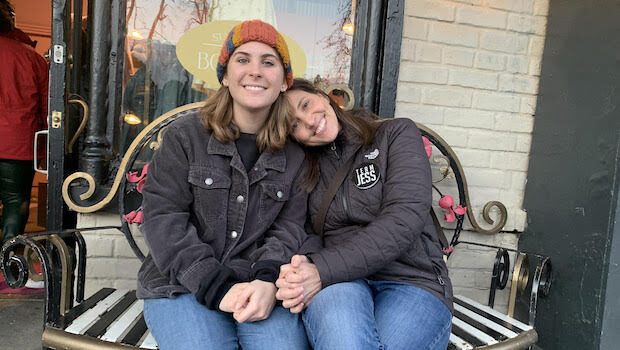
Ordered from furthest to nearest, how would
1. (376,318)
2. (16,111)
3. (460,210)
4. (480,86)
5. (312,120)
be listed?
(16,111) → (480,86) → (460,210) → (312,120) → (376,318)

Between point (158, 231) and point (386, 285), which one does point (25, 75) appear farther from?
point (386, 285)

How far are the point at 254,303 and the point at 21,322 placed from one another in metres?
1.93

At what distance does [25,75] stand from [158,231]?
238 cm

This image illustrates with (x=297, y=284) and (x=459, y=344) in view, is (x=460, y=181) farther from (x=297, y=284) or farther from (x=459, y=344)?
(x=297, y=284)

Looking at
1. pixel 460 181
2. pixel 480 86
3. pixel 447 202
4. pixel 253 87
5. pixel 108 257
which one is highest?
pixel 480 86

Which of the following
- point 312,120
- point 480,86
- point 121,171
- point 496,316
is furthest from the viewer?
point 480,86

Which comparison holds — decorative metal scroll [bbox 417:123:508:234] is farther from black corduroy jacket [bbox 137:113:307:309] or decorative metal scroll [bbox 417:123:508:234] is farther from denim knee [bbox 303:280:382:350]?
denim knee [bbox 303:280:382:350]

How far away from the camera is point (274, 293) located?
144 centimetres

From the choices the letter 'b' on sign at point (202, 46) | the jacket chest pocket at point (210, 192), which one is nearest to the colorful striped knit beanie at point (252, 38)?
the jacket chest pocket at point (210, 192)

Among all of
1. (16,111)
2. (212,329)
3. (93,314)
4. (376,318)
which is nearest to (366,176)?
(376,318)

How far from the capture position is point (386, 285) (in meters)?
1.63

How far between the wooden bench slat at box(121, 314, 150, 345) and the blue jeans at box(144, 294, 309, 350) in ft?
0.34

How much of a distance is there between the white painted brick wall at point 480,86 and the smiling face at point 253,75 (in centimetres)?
103

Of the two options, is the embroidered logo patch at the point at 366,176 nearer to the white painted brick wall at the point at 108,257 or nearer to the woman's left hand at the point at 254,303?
the woman's left hand at the point at 254,303
